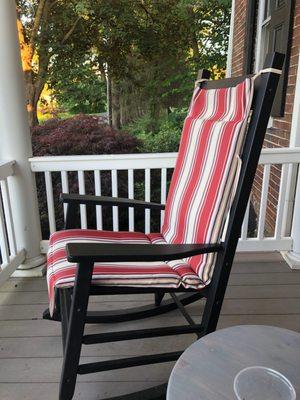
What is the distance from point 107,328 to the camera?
1864 millimetres

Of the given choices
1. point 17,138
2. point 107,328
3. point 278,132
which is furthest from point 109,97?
point 107,328

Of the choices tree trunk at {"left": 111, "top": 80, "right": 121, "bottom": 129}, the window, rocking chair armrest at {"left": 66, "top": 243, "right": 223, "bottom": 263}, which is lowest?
rocking chair armrest at {"left": 66, "top": 243, "right": 223, "bottom": 263}

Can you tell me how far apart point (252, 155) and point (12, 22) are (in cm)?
167

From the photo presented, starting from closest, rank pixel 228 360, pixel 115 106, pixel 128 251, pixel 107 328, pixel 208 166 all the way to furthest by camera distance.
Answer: pixel 228 360
pixel 128 251
pixel 208 166
pixel 107 328
pixel 115 106

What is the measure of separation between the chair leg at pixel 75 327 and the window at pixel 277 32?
2330mm

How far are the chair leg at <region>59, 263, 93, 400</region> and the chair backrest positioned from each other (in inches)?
19.6

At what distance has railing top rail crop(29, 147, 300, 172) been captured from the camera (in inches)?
91.4

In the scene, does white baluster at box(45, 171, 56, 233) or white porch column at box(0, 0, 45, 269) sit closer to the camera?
white porch column at box(0, 0, 45, 269)

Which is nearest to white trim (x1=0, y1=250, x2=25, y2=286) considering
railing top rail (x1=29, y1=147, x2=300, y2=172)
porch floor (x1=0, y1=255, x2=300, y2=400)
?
porch floor (x1=0, y1=255, x2=300, y2=400)

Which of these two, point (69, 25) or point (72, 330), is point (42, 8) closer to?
point (69, 25)

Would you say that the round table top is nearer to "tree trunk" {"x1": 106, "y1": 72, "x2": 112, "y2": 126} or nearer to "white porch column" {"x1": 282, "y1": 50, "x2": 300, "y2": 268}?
"white porch column" {"x1": 282, "y1": 50, "x2": 300, "y2": 268}

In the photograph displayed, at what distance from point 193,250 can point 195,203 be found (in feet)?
1.08

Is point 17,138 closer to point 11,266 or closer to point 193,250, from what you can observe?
point 11,266

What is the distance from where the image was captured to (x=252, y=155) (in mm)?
1305
